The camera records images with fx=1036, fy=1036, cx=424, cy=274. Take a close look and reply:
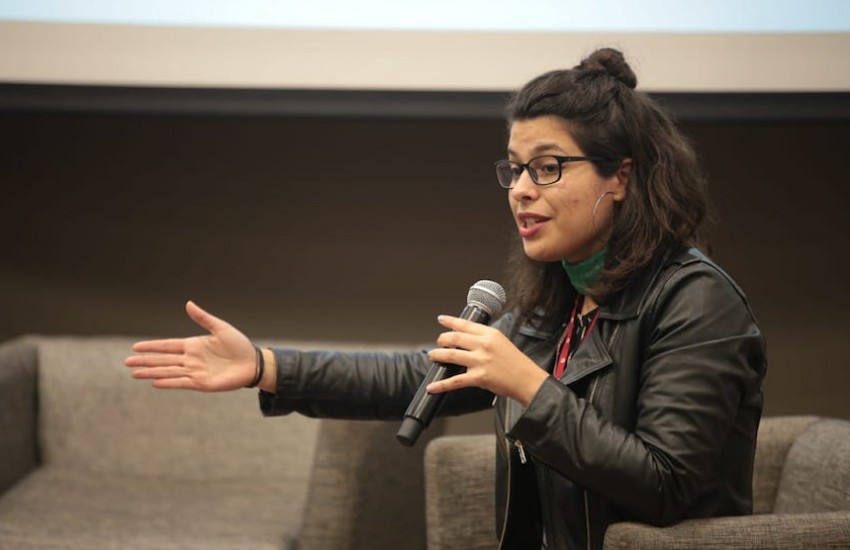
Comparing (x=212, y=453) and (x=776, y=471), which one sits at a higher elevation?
(x=776, y=471)

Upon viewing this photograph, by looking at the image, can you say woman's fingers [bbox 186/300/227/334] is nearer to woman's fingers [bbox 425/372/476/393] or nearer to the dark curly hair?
woman's fingers [bbox 425/372/476/393]

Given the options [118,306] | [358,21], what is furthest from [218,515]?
[358,21]

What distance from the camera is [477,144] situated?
8.67 feet

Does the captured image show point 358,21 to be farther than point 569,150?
Yes

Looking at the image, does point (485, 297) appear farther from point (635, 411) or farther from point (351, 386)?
point (351, 386)

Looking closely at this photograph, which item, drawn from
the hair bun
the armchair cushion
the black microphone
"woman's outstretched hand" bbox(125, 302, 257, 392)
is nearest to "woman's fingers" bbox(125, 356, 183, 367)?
"woman's outstretched hand" bbox(125, 302, 257, 392)

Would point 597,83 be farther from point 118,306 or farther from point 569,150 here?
point 118,306

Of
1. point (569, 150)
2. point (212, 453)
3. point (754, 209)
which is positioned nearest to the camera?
point (569, 150)

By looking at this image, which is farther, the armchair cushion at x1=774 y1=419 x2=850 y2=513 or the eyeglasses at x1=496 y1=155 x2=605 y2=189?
the armchair cushion at x1=774 y1=419 x2=850 y2=513

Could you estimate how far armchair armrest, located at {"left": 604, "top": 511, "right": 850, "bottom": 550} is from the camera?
1.29 m

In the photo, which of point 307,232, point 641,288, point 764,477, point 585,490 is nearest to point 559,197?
point 641,288

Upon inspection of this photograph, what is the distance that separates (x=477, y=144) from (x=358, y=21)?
519 millimetres

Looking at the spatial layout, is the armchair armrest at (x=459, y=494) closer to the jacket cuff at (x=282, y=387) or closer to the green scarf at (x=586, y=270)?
the jacket cuff at (x=282, y=387)

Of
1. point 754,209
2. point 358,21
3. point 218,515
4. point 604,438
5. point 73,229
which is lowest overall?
point 218,515
